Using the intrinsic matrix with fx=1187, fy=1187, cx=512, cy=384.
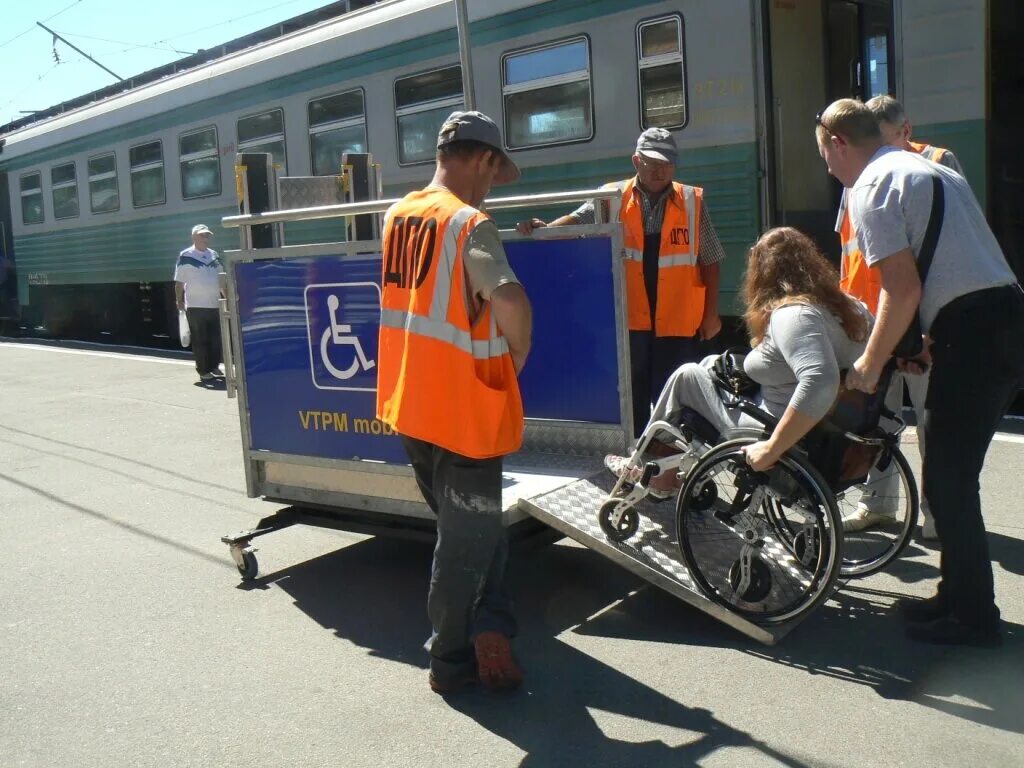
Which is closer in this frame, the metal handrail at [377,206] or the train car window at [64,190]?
the metal handrail at [377,206]

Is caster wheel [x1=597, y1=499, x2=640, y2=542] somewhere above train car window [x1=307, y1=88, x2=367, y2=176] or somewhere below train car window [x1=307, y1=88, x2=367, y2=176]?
below

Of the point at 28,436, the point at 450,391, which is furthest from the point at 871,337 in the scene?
the point at 28,436

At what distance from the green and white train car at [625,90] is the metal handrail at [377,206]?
3457mm

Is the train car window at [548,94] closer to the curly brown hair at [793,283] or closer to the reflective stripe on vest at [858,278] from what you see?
the reflective stripe on vest at [858,278]

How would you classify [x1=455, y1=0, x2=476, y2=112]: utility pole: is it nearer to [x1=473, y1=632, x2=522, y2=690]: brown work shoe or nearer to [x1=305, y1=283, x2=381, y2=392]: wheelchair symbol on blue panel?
[x1=305, y1=283, x2=381, y2=392]: wheelchair symbol on blue panel

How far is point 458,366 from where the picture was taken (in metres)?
3.68

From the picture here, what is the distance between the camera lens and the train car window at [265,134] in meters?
12.5

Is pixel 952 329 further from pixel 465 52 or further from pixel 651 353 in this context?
pixel 465 52

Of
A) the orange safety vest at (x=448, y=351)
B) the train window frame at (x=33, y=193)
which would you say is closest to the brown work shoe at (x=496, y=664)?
the orange safety vest at (x=448, y=351)

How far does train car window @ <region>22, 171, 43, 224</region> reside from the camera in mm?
19578

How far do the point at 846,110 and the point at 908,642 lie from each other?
184 centimetres

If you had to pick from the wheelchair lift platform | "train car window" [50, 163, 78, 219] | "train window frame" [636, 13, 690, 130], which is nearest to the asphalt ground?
the wheelchair lift platform

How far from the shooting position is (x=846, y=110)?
4.07m

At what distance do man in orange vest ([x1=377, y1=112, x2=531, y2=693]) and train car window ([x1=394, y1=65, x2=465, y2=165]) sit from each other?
643cm
